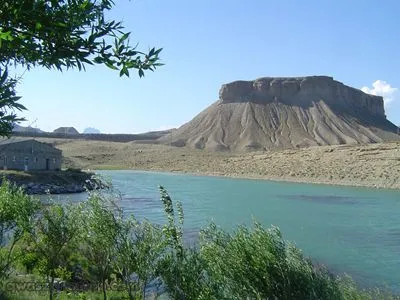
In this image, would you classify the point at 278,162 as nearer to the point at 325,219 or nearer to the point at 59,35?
the point at 325,219

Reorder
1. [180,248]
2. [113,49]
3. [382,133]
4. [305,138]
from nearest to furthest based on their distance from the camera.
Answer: [113,49] < [180,248] < [305,138] < [382,133]

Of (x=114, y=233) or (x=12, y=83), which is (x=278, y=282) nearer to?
(x=114, y=233)

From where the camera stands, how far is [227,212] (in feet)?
126

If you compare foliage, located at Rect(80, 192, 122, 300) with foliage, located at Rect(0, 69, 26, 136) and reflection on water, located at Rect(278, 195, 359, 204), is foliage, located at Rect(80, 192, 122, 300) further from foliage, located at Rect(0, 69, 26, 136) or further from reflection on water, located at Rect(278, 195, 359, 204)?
reflection on water, located at Rect(278, 195, 359, 204)

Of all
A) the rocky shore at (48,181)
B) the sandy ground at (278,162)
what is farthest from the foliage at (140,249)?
the sandy ground at (278,162)

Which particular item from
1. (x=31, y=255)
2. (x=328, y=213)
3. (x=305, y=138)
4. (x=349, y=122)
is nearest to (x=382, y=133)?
(x=349, y=122)

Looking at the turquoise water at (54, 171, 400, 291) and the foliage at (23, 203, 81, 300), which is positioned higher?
the foliage at (23, 203, 81, 300)

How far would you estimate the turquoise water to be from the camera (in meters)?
22.7

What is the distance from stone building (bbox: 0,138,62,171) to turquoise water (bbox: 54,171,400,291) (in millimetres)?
14497

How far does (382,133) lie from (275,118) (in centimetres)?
4129

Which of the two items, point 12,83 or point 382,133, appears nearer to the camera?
point 12,83

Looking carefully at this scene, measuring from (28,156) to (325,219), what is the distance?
41963 mm

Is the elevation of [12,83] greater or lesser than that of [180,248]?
greater

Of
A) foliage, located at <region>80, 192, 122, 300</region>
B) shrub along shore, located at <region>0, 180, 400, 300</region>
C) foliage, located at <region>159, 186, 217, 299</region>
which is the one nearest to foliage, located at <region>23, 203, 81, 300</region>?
shrub along shore, located at <region>0, 180, 400, 300</region>
